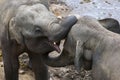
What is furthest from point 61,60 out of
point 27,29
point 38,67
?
point 38,67

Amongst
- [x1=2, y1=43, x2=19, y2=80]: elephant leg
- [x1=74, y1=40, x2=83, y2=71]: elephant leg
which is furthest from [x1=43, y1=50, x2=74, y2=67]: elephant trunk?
[x1=2, y1=43, x2=19, y2=80]: elephant leg

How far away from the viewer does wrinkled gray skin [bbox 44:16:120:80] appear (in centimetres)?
351

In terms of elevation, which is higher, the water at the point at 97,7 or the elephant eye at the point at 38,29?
the elephant eye at the point at 38,29

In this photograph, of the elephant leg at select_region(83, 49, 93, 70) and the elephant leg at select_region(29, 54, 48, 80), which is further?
the elephant leg at select_region(29, 54, 48, 80)

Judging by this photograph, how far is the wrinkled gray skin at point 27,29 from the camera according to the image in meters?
3.95

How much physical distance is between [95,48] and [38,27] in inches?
29.8

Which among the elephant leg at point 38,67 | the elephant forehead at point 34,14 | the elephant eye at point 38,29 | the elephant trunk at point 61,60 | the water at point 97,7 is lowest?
the water at point 97,7

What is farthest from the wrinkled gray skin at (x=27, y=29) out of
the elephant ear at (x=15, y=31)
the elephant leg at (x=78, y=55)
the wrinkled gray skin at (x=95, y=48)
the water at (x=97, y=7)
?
the water at (x=97, y=7)

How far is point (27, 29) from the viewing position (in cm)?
423

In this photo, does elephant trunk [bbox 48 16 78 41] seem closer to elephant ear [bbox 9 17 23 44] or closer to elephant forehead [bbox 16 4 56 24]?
elephant forehead [bbox 16 4 56 24]

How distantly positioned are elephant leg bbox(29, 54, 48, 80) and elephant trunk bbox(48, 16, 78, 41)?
38.6 inches

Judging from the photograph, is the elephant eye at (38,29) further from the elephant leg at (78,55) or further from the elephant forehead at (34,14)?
the elephant leg at (78,55)

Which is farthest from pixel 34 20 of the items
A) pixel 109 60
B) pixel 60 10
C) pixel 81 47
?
pixel 60 10

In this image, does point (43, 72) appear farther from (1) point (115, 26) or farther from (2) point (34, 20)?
(1) point (115, 26)
